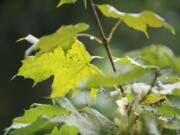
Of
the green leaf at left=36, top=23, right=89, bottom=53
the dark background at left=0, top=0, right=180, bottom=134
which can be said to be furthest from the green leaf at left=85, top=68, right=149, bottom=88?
the dark background at left=0, top=0, right=180, bottom=134

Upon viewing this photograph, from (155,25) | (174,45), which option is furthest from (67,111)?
(174,45)

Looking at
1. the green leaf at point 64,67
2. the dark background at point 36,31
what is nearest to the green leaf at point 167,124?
the green leaf at point 64,67

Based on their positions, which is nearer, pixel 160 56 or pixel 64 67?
pixel 160 56

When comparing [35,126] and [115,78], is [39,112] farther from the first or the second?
[115,78]

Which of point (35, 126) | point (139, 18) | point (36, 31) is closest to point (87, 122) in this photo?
point (35, 126)

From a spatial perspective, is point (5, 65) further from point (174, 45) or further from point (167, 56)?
point (167, 56)

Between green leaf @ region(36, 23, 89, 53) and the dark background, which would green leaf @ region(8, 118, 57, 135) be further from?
the dark background
